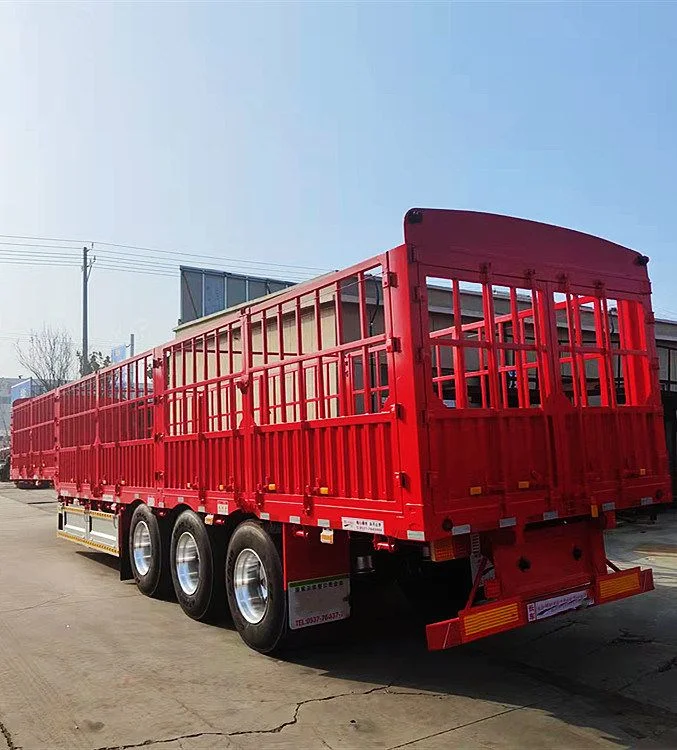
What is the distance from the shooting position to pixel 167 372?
320 inches

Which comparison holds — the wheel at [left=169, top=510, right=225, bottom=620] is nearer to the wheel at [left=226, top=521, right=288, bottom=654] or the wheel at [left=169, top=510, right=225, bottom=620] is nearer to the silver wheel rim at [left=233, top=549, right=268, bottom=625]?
the wheel at [left=226, top=521, right=288, bottom=654]

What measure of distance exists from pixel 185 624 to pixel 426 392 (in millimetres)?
4113

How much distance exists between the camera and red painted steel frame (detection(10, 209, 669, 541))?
4.59 meters

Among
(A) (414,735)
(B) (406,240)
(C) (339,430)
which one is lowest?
(A) (414,735)

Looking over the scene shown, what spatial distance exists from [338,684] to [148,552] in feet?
13.5

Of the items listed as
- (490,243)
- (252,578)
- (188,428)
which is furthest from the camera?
(188,428)

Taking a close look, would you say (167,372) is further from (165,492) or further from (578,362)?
(578,362)

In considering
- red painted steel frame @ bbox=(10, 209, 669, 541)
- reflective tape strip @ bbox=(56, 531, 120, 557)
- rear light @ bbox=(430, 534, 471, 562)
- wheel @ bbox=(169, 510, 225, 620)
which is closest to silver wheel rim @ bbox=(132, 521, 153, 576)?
reflective tape strip @ bbox=(56, 531, 120, 557)

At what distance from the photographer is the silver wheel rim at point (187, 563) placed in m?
7.22

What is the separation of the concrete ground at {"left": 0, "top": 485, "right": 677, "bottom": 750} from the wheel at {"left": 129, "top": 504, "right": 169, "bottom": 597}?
511mm

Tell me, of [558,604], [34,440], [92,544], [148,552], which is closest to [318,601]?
[558,604]

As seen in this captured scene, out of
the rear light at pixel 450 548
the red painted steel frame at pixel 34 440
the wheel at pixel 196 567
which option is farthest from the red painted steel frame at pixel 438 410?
the red painted steel frame at pixel 34 440

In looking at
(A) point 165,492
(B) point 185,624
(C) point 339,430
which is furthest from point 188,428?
(C) point 339,430

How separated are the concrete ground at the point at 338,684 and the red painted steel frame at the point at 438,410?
1.20 m
